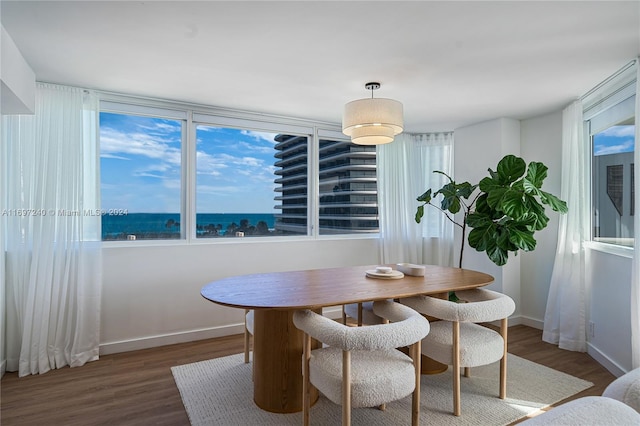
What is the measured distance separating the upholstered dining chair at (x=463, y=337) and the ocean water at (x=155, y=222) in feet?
7.58

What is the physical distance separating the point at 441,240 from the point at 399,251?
0.63 meters

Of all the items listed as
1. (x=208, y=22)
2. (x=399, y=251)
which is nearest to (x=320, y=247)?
(x=399, y=251)

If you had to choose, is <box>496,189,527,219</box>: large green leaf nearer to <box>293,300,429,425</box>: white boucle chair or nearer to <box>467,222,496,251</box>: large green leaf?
Result: <box>467,222,496,251</box>: large green leaf

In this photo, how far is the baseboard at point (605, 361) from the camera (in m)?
2.84

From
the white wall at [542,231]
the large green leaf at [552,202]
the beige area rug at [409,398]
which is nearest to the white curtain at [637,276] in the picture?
the beige area rug at [409,398]

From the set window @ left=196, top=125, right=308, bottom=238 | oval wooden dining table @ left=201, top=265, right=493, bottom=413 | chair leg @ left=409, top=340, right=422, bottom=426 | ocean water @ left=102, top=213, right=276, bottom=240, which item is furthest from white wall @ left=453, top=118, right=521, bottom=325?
ocean water @ left=102, top=213, right=276, bottom=240

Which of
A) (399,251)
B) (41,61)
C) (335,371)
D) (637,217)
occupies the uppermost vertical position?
(41,61)

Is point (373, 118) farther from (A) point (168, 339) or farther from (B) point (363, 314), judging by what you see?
(A) point (168, 339)

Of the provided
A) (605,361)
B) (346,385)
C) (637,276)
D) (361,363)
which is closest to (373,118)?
(361,363)

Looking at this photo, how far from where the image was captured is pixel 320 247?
4418 mm

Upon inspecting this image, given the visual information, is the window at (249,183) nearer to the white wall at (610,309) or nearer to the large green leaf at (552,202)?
the large green leaf at (552,202)

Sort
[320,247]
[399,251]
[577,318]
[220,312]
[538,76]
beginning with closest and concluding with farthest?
[538,76] → [577,318] → [220,312] → [320,247] → [399,251]

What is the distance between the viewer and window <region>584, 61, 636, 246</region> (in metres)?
2.90

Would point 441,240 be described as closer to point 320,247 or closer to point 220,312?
point 320,247
